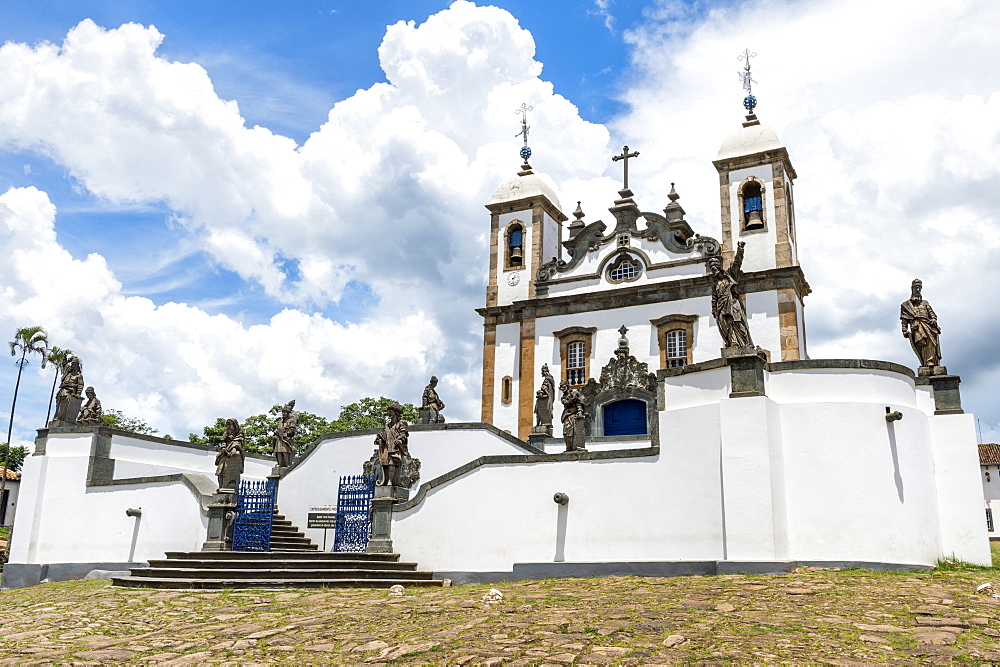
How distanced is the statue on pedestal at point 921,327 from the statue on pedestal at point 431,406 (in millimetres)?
12434

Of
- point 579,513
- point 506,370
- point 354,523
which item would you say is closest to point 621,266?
point 506,370

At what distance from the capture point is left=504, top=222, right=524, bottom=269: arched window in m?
32.2

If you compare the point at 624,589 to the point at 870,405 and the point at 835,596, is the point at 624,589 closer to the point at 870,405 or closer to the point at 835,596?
the point at 835,596

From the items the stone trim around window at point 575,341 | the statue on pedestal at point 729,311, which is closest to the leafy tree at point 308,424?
the stone trim around window at point 575,341

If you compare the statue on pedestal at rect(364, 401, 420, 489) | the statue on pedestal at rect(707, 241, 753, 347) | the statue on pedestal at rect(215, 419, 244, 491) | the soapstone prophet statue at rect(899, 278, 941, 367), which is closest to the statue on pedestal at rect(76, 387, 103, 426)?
the statue on pedestal at rect(215, 419, 244, 491)

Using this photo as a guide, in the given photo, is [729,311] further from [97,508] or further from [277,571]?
[97,508]

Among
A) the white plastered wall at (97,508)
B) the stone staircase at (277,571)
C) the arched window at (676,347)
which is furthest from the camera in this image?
the arched window at (676,347)

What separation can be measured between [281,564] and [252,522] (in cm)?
280

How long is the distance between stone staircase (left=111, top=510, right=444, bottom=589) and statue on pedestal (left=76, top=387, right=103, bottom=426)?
7.65 meters

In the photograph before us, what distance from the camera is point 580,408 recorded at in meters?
21.2

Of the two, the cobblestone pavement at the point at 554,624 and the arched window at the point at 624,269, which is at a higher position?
the arched window at the point at 624,269

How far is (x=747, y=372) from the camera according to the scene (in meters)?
14.1

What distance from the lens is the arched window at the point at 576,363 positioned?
1141 inches

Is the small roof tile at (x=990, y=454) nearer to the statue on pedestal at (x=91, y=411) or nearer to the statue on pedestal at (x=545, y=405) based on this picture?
the statue on pedestal at (x=545, y=405)
